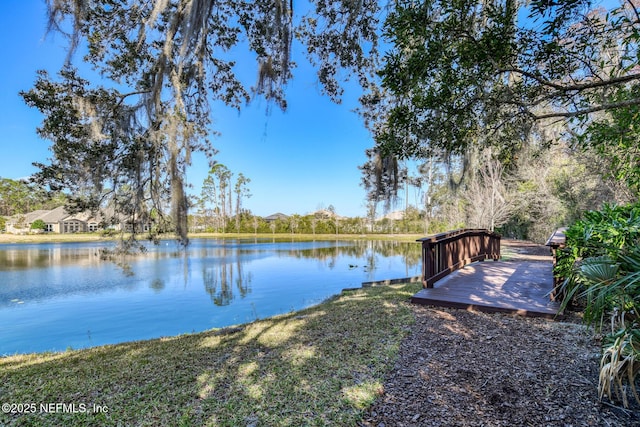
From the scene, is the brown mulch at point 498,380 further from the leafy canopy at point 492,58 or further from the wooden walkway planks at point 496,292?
the leafy canopy at point 492,58

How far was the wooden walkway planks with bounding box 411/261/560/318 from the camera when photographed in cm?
380

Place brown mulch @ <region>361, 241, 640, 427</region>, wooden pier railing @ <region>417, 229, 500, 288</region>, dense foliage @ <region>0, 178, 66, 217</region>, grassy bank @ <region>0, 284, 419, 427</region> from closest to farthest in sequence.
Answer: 1. brown mulch @ <region>361, 241, 640, 427</region>
2. grassy bank @ <region>0, 284, 419, 427</region>
3. wooden pier railing @ <region>417, 229, 500, 288</region>
4. dense foliage @ <region>0, 178, 66, 217</region>

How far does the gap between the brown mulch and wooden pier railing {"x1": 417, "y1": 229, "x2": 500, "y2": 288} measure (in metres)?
1.54

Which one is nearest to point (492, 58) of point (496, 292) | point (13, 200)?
point (496, 292)

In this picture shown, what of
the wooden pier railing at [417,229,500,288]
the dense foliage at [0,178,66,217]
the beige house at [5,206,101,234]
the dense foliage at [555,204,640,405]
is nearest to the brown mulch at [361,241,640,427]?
the dense foliage at [555,204,640,405]

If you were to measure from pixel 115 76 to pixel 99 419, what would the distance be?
457 centimetres

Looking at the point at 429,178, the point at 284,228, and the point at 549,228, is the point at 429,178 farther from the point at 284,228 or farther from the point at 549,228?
the point at 284,228

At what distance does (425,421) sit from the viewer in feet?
6.01

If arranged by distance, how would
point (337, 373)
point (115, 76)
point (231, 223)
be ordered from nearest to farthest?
point (337, 373)
point (115, 76)
point (231, 223)

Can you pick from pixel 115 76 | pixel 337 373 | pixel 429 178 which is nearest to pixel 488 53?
pixel 337 373

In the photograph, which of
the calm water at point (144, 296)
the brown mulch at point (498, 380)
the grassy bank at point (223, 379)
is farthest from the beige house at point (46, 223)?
the brown mulch at point (498, 380)

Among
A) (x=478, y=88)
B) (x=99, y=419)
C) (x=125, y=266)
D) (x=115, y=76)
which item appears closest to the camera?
(x=99, y=419)

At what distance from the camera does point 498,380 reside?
2246 mm

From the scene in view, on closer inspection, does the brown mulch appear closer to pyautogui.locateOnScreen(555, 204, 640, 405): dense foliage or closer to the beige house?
pyautogui.locateOnScreen(555, 204, 640, 405): dense foliage
